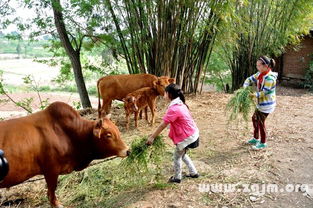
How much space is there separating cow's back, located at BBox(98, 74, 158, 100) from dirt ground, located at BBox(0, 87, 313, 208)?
2.00 feet

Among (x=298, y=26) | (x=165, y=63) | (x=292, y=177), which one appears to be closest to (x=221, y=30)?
(x=165, y=63)

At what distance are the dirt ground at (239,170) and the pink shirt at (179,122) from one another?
553mm

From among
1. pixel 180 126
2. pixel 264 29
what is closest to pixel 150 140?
pixel 180 126

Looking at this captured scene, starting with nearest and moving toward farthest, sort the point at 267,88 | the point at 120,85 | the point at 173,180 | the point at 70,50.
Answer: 1. the point at 173,180
2. the point at 267,88
3. the point at 120,85
4. the point at 70,50

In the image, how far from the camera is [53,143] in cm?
293

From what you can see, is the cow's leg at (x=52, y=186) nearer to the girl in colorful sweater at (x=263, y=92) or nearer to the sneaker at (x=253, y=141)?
the girl in colorful sweater at (x=263, y=92)

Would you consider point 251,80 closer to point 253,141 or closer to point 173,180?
point 253,141

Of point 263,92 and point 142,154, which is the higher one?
point 263,92

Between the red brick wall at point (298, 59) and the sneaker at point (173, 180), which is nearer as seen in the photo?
the sneaker at point (173, 180)

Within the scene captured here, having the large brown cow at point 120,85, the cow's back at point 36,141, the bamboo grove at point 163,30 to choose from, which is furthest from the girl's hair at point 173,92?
the bamboo grove at point 163,30

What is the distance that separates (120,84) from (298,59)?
33.8 feet

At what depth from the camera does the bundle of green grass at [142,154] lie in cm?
329

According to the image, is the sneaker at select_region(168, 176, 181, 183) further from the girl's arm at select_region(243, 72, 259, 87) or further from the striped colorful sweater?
Result: the girl's arm at select_region(243, 72, 259, 87)

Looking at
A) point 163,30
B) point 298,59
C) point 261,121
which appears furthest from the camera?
point 298,59
